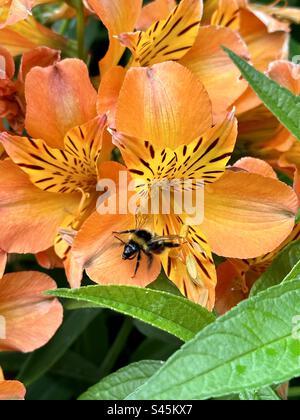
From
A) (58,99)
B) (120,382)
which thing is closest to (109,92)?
(58,99)

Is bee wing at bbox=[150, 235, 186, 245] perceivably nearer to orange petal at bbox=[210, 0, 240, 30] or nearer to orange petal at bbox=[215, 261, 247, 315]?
orange petal at bbox=[215, 261, 247, 315]

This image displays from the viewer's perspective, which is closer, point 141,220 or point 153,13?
point 141,220

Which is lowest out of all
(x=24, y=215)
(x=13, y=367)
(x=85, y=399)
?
(x=13, y=367)

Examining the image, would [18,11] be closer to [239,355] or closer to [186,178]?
[186,178]

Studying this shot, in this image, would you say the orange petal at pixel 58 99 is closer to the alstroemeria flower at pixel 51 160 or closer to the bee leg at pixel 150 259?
the alstroemeria flower at pixel 51 160

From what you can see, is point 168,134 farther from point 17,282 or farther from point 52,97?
point 17,282
